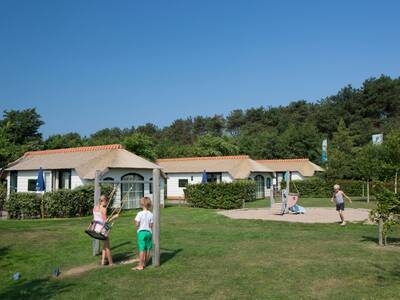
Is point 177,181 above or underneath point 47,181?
underneath

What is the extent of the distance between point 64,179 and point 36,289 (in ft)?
66.4

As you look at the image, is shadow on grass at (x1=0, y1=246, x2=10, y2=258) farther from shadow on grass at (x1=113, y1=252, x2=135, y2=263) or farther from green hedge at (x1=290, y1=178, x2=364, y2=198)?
green hedge at (x1=290, y1=178, x2=364, y2=198)

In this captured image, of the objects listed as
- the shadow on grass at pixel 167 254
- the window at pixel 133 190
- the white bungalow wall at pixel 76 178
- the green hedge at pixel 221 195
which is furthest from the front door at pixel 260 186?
the shadow on grass at pixel 167 254

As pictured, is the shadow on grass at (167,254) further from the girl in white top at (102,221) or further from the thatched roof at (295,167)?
the thatched roof at (295,167)

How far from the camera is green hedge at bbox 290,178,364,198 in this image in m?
A: 37.6

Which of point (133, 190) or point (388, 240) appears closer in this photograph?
point (388, 240)

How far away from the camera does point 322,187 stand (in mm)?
38375

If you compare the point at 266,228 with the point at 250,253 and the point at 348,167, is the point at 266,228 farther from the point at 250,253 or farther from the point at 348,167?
the point at 348,167

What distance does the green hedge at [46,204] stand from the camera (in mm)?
21344

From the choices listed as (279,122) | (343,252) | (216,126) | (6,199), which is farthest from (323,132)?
(343,252)

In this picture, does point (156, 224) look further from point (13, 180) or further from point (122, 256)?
point (13, 180)

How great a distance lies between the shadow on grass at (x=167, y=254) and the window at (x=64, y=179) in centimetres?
1711

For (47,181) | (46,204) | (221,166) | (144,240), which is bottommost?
(144,240)

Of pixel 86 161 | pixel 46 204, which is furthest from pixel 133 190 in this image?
pixel 46 204
